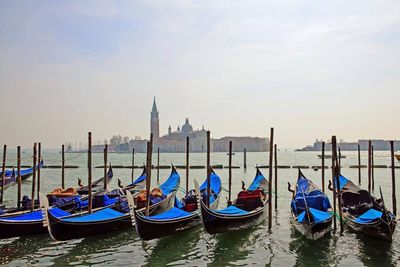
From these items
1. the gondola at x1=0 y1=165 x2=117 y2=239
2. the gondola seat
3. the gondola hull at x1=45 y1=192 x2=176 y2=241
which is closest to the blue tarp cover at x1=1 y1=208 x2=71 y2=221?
the gondola at x1=0 y1=165 x2=117 y2=239

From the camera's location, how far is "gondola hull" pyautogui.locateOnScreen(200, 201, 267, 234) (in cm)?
773

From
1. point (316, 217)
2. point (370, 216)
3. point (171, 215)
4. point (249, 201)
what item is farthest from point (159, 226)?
point (370, 216)

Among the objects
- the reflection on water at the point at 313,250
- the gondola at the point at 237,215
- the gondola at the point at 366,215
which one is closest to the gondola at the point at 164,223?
the gondola at the point at 237,215

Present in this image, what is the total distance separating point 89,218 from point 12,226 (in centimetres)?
147

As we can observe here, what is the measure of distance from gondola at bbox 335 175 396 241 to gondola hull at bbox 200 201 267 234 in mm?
2203

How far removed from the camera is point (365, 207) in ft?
30.8

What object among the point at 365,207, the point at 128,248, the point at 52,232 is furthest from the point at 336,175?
the point at 52,232

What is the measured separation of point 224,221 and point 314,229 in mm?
1781

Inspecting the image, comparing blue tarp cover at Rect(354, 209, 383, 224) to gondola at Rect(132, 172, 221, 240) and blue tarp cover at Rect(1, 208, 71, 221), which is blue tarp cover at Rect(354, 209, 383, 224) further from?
blue tarp cover at Rect(1, 208, 71, 221)

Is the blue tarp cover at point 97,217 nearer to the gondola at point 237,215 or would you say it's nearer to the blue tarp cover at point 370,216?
the gondola at point 237,215

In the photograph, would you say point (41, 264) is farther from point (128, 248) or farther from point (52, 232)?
point (128, 248)

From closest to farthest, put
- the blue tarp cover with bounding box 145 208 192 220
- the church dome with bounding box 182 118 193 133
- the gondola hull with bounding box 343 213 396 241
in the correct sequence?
the gondola hull with bounding box 343 213 396 241 < the blue tarp cover with bounding box 145 208 192 220 < the church dome with bounding box 182 118 193 133

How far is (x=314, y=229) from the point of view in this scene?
7.80 m

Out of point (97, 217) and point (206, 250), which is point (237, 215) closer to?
point (206, 250)
